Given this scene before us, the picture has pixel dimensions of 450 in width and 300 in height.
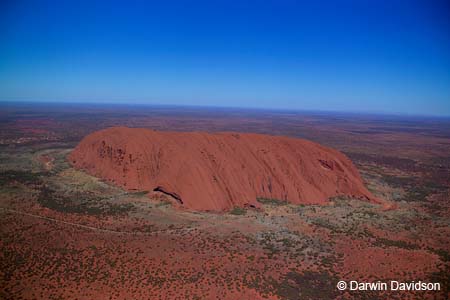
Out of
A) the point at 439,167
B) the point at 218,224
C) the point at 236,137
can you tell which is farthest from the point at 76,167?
the point at 439,167

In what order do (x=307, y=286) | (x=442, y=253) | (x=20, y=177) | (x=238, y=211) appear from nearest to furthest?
1. (x=307, y=286)
2. (x=442, y=253)
3. (x=238, y=211)
4. (x=20, y=177)

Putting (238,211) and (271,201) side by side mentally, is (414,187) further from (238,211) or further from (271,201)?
(238,211)

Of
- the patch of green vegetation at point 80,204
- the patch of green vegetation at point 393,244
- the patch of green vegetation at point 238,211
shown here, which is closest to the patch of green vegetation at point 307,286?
the patch of green vegetation at point 393,244

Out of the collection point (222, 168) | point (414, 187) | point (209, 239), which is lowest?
point (209, 239)

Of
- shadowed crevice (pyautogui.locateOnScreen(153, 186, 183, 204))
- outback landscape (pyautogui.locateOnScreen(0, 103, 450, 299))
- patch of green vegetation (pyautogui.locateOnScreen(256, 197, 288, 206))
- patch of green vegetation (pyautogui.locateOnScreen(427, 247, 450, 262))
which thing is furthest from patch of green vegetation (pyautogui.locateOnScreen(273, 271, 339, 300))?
shadowed crevice (pyautogui.locateOnScreen(153, 186, 183, 204))

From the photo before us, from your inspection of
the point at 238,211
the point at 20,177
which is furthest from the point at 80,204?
the point at 238,211

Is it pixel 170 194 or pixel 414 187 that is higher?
pixel 170 194

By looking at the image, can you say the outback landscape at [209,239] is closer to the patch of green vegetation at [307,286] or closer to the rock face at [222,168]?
the patch of green vegetation at [307,286]

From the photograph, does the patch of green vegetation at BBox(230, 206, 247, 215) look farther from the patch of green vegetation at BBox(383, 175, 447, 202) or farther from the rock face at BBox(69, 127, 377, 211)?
the patch of green vegetation at BBox(383, 175, 447, 202)

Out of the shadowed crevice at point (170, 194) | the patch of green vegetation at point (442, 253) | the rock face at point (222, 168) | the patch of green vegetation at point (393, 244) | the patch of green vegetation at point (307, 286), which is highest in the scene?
the rock face at point (222, 168)
